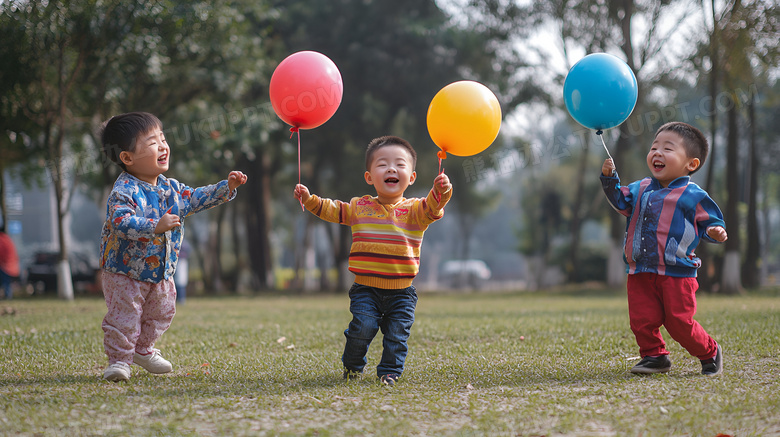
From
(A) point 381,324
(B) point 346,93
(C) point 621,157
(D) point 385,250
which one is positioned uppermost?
(B) point 346,93

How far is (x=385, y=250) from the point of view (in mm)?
4156

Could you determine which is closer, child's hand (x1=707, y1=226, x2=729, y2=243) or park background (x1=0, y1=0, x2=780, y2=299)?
child's hand (x1=707, y1=226, x2=729, y2=243)

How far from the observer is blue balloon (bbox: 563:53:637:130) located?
4.48 m

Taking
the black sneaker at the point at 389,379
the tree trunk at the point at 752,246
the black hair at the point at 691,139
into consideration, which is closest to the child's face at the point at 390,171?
the black sneaker at the point at 389,379

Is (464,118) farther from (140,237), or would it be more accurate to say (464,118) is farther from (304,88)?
(140,237)

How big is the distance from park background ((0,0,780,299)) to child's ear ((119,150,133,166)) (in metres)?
9.57

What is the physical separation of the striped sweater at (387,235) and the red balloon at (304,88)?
664 mm

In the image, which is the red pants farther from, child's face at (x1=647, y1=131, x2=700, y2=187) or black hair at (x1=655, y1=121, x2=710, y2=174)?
black hair at (x1=655, y1=121, x2=710, y2=174)

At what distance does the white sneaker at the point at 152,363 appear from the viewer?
14.1 feet

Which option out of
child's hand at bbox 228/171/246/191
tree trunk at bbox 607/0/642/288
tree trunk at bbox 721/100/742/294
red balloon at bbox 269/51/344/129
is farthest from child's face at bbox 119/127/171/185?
tree trunk at bbox 607/0/642/288

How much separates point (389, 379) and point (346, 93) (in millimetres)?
16656

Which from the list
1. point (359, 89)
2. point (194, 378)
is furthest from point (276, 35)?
point (194, 378)

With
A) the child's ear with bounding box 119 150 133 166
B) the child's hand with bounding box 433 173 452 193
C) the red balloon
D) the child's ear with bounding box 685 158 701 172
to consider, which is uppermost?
the red balloon

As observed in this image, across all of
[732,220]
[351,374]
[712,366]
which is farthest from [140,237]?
[732,220]
